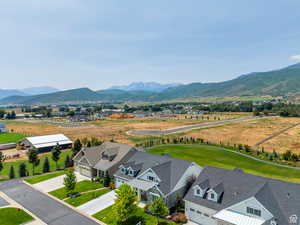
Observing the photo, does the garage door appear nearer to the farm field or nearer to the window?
the window

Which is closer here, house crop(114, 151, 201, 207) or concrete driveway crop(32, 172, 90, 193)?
house crop(114, 151, 201, 207)

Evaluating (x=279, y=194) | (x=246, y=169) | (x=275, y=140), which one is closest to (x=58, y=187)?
(x=279, y=194)

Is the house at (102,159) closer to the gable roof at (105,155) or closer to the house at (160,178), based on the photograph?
the gable roof at (105,155)

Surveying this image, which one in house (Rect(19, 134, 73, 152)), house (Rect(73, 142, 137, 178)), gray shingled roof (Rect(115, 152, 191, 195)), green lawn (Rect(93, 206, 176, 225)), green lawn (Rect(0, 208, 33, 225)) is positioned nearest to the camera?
green lawn (Rect(93, 206, 176, 225))

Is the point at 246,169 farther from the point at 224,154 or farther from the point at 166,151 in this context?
the point at 166,151

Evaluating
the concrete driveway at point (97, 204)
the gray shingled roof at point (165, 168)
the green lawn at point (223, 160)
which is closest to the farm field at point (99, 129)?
the green lawn at point (223, 160)

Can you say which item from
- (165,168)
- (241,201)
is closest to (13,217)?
(165,168)

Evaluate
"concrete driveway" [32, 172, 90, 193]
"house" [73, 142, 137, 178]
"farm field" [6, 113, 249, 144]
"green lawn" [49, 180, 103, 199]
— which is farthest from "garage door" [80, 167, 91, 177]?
"farm field" [6, 113, 249, 144]
